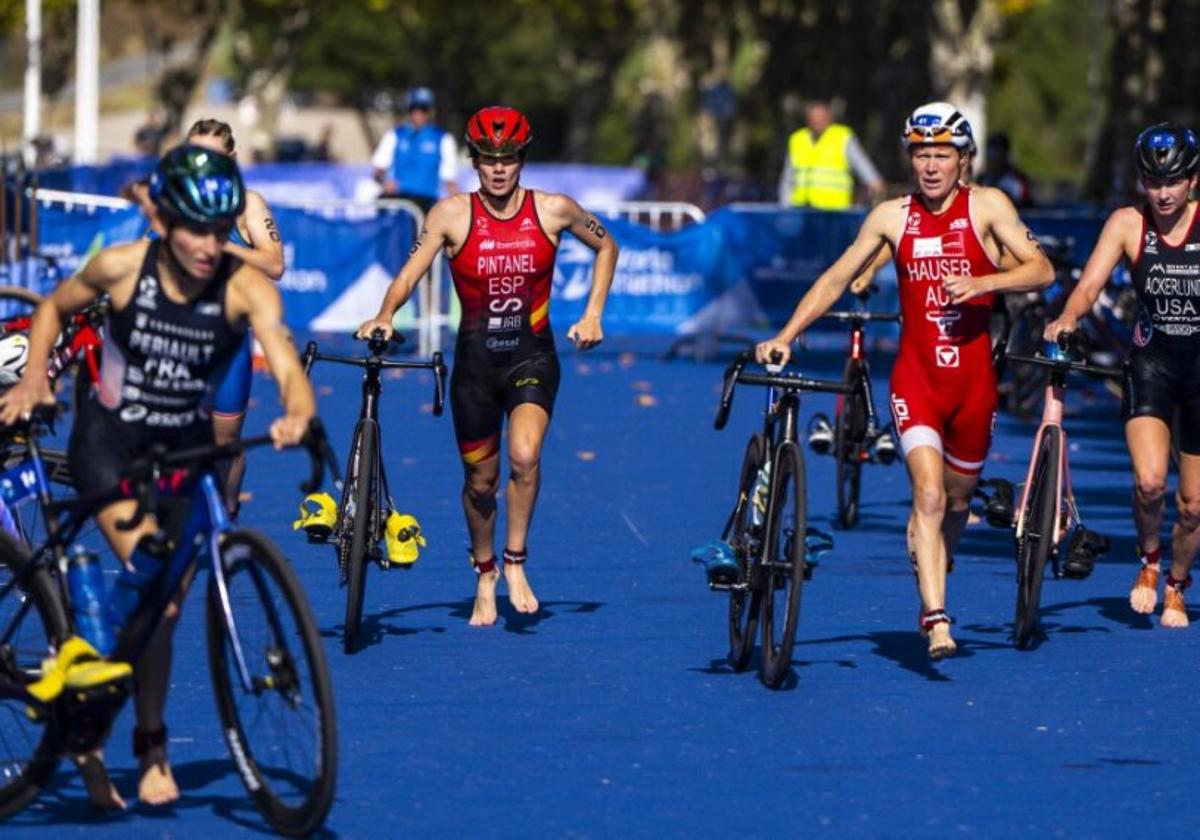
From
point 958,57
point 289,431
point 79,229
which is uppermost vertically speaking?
point 958,57

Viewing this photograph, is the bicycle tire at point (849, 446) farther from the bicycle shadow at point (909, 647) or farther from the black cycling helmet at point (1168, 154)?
the black cycling helmet at point (1168, 154)

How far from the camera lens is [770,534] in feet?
33.3

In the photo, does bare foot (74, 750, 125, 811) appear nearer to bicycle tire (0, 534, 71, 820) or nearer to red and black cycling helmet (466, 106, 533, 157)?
bicycle tire (0, 534, 71, 820)

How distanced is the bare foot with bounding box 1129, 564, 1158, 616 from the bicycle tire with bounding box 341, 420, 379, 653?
10.6 ft

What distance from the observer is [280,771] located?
7852mm

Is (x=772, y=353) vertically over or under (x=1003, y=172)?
under

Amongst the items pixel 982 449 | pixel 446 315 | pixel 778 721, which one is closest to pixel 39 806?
pixel 778 721

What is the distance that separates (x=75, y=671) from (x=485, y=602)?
4.09 m

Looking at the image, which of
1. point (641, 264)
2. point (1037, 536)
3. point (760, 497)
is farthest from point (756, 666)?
point (641, 264)

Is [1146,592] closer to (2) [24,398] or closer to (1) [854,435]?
(1) [854,435]

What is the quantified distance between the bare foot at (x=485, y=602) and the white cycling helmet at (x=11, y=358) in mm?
2039

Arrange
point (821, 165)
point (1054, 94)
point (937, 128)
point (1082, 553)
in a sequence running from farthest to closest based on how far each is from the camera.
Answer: point (1054, 94) → point (821, 165) → point (1082, 553) → point (937, 128)

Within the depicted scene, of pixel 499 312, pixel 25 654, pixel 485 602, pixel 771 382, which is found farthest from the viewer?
pixel 485 602

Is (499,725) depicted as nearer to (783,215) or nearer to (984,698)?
(984,698)
